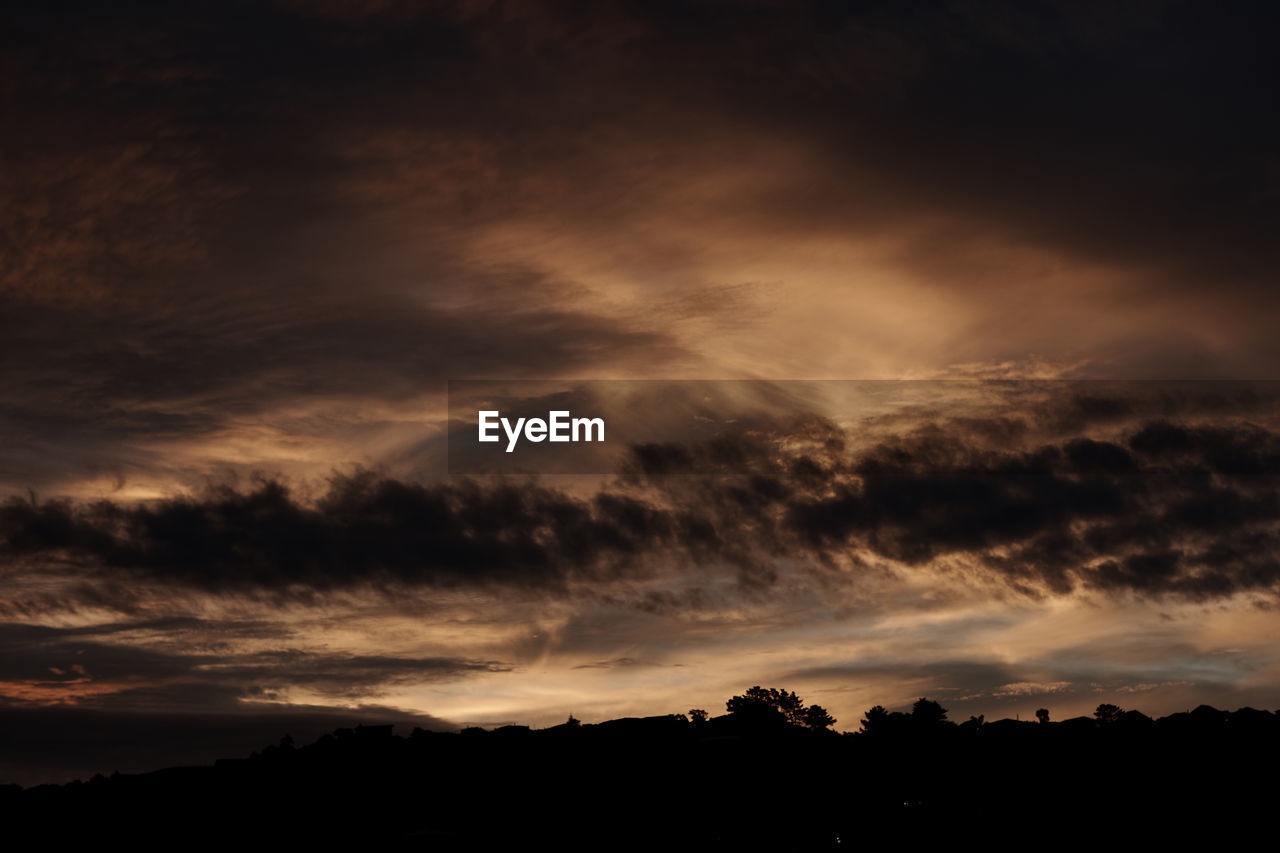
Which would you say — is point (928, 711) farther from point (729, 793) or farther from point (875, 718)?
point (729, 793)

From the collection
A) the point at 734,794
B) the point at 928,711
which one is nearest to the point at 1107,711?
the point at 928,711

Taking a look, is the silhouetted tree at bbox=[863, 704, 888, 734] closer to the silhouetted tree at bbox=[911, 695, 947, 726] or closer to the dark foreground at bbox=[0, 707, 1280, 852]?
the silhouetted tree at bbox=[911, 695, 947, 726]

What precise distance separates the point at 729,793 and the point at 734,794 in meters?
0.34

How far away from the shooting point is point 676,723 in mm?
87938

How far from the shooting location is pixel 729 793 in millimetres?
70625

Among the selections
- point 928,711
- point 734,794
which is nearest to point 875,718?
point 928,711

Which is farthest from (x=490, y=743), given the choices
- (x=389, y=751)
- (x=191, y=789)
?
(x=191, y=789)

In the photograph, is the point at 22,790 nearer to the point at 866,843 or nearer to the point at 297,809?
the point at 297,809

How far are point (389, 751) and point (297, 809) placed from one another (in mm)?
10287

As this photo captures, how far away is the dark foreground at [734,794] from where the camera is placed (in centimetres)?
7175

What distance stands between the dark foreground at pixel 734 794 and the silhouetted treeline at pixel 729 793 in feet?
0.45

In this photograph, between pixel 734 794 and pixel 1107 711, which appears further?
pixel 1107 711

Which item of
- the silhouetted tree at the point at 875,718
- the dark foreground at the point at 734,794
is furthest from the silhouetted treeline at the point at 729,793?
the silhouetted tree at the point at 875,718

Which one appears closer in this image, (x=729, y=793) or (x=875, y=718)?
(x=729, y=793)
